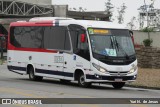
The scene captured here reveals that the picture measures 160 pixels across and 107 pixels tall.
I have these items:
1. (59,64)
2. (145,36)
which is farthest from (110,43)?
(145,36)

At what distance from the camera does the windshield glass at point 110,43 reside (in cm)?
2206

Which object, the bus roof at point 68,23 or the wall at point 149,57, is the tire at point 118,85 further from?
the wall at point 149,57

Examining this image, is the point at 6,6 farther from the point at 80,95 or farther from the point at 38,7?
the point at 80,95

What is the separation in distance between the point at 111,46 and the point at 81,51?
1.30 meters

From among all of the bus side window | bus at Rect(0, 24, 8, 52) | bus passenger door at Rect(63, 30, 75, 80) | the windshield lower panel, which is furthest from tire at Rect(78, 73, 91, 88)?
bus at Rect(0, 24, 8, 52)

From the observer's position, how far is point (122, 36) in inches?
902

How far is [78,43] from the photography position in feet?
74.9

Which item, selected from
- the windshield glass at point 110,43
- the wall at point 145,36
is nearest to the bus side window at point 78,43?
the windshield glass at point 110,43

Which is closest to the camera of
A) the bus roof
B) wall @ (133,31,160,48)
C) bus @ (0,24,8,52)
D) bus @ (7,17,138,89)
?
bus @ (7,17,138,89)

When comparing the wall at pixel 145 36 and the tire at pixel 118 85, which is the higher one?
the tire at pixel 118 85

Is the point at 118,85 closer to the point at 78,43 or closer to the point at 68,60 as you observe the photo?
the point at 68,60

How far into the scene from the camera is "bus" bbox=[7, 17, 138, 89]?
21922 millimetres

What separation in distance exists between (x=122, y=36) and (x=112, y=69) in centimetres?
184

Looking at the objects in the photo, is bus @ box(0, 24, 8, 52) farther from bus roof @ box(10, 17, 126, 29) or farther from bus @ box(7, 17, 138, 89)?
bus @ box(7, 17, 138, 89)
